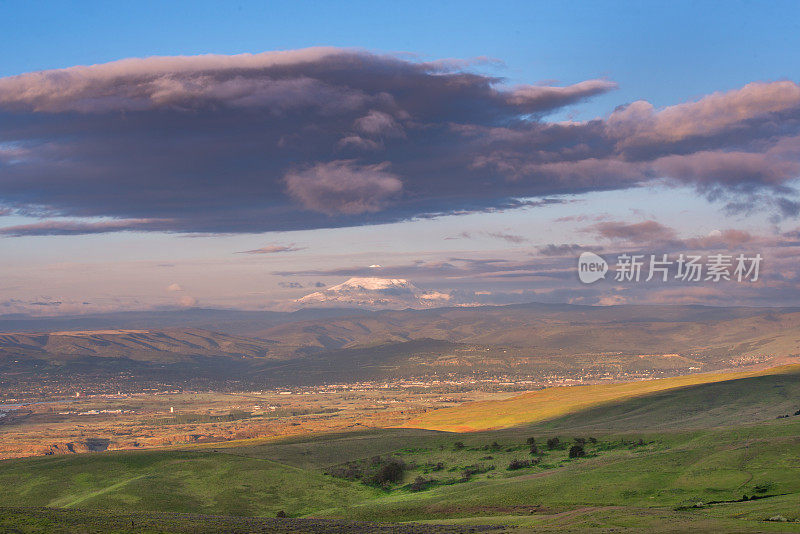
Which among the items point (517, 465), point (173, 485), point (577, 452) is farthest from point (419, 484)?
point (173, 485)

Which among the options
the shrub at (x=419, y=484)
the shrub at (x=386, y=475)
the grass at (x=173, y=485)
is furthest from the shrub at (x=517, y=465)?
the grass at (x=173, y=485)

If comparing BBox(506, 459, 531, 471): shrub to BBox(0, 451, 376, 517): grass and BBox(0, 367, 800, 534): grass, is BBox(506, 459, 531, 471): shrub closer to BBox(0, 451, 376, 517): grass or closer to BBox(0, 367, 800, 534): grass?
BBox(0, 367, 800, 534): grass

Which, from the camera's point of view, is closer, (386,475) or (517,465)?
(517,465)

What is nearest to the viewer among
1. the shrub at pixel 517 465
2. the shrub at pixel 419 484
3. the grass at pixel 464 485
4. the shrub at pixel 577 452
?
the grass at pixel 464 485

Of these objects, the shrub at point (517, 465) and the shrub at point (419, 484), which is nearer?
the shrub at point (419, 484)

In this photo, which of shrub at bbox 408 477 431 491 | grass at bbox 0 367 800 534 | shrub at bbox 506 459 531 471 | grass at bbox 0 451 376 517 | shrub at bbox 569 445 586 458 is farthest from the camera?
shrub at bbox 569 445 586 458

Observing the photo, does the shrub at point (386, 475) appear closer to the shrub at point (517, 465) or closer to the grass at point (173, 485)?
the grass at point (173, 485)

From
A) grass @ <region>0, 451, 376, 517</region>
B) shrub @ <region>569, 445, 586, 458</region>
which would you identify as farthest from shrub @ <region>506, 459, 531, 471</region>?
grass @ <region>0, 451, 376, 517</region>

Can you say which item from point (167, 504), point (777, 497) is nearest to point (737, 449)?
point (777, 497)

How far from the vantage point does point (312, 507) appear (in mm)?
74875

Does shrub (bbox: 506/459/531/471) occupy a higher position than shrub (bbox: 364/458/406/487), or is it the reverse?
shrub (bbox: 506/459/531/471)

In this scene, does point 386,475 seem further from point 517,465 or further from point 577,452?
point 577,452

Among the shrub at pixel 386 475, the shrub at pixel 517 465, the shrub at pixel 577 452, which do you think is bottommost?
the shrub at pixel 386 475

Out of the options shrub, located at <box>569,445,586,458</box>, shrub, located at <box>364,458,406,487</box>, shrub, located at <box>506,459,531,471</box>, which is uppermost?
shrub, located at <box>569,445,586,458</box>
